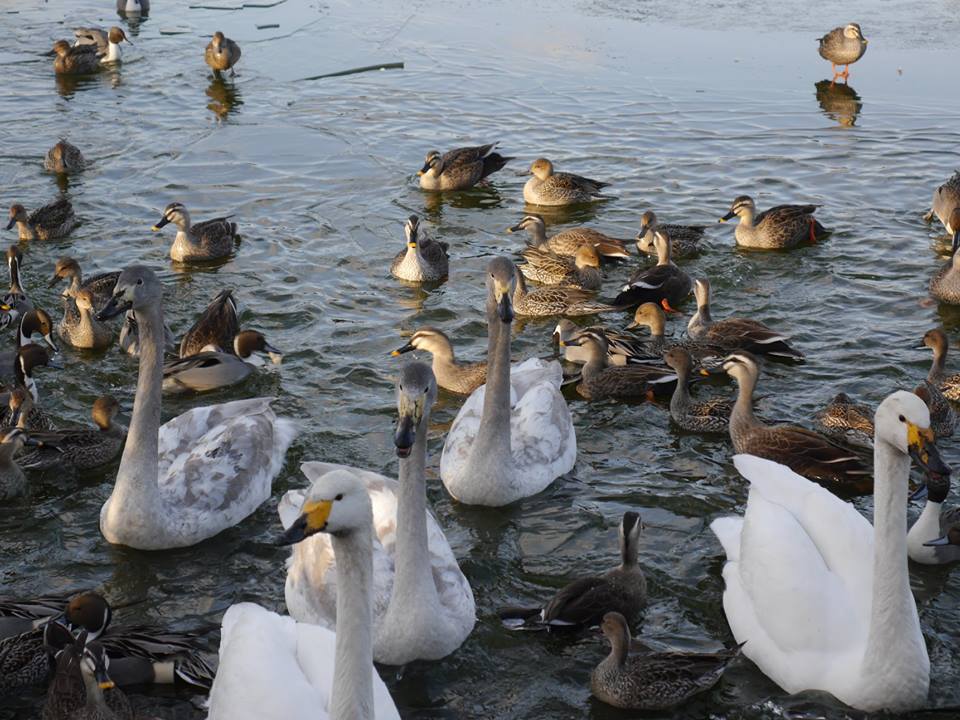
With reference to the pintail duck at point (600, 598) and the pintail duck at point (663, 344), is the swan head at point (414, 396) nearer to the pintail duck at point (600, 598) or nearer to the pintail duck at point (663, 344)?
the pintail duck at point (600, 598)

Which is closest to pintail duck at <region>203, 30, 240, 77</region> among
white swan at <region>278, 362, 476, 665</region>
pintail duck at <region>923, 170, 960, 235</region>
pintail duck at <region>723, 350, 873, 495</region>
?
pintail duck at <region>923, 170, 960, 235</region>

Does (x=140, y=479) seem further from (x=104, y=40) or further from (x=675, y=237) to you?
(x=104, y=40)

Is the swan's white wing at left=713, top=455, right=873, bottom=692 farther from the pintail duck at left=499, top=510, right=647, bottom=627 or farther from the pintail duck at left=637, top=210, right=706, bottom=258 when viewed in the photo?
the pintail duck at left=637, top=210, right=706, bottom=258

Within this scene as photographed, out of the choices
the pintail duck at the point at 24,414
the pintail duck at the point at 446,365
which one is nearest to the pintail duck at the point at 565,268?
the pintail duck at the point at 446,365

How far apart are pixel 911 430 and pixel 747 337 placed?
4972mm

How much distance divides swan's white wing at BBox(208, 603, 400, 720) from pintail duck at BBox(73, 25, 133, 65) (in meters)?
17.2

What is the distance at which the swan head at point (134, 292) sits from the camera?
8258mm

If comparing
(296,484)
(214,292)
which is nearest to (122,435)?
(296,484)

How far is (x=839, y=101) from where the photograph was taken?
64.8 ft

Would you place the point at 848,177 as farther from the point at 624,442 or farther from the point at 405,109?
the point at 624,442

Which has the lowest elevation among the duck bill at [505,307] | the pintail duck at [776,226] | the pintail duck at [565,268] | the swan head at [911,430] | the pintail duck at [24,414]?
the pintail duck at [24,414]

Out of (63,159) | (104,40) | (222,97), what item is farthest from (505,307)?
(104,40)

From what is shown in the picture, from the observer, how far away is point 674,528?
8.45m

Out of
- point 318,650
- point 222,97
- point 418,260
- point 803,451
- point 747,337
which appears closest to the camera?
point 318,650
